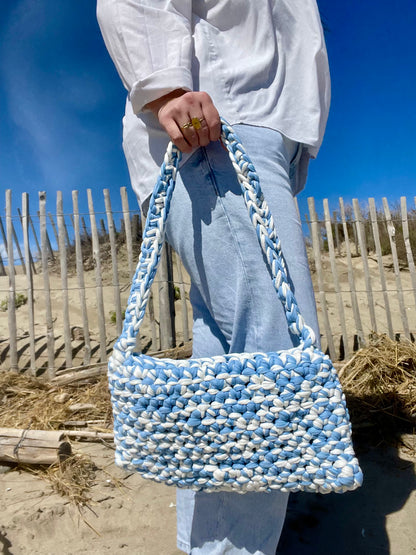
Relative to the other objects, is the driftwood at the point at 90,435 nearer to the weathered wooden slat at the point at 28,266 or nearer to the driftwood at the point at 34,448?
the driftwood at the point at 34,448

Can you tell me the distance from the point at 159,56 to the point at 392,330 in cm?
420

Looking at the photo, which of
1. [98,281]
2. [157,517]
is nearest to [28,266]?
[98,281]

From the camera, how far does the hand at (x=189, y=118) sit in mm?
905

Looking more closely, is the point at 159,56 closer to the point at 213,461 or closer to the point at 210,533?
the point at 213,461

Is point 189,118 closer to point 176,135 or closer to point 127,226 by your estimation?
point 176,135

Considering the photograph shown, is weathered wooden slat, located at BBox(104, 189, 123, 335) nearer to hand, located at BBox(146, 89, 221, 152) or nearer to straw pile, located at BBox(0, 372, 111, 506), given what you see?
straw pile, located at BBox(0, 372, 111, 506)

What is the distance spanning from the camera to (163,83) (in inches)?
35.9

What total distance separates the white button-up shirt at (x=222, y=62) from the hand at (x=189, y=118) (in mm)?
33

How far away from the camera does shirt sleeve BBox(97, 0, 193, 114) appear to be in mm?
927

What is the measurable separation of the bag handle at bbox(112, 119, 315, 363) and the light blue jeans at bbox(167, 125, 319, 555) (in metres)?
0.06

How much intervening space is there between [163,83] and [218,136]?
0.17 m

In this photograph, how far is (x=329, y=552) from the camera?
1479 mm

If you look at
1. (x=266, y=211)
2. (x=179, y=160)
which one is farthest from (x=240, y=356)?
(x=179, y=160)

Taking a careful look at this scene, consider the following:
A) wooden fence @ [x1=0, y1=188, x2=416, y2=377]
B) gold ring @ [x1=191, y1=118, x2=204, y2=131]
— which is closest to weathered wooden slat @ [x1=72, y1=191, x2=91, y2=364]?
wooden fence @ [x1=0, y1=188, x2=416, y2=377]
